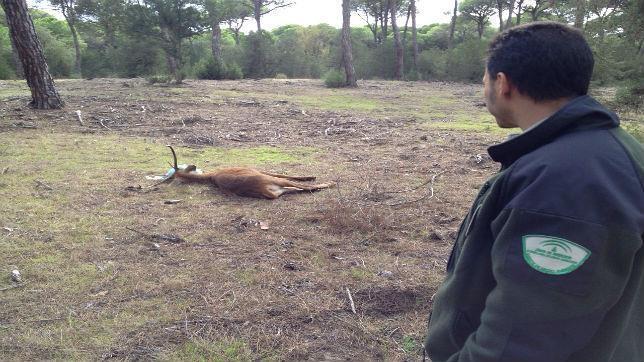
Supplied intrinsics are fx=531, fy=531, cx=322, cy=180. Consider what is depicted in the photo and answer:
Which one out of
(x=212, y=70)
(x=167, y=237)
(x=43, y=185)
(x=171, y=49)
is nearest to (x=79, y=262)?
(x=167, y=237)

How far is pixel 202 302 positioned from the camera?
356cm

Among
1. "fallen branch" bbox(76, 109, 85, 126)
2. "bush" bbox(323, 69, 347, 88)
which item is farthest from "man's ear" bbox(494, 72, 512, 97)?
"bush" bbox(323, 69, 347, 88)

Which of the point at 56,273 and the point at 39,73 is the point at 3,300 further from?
the point at 39,73

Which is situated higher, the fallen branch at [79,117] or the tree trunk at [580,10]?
the tree trunk at [580,10]

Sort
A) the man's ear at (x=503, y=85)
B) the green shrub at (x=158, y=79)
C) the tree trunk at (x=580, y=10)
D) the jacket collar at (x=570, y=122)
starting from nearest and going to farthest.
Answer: the jacket collar at (x=570, y=122) → the man's ear at (x=503, y=85) → the tree trunk at (x=580, y=10) → the green shrub at (x=158, y=79)

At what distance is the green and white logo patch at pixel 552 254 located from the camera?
1.25 meters

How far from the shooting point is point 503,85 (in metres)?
1.52

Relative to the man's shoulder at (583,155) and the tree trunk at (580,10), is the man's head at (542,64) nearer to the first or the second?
the man's shoulder at (583,155)

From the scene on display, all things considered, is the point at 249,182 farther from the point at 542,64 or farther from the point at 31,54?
the point at 31,54

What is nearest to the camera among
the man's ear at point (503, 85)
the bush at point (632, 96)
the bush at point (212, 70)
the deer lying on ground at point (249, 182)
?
the man's ear at point (503, 85)

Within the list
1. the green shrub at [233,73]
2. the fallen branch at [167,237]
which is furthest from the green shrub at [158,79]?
the fallen branch at [167,237]

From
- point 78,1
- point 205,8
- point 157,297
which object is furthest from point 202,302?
point 78,1

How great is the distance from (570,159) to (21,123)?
10719mm

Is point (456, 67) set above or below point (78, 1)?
below
